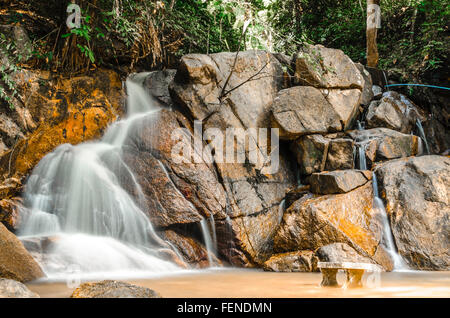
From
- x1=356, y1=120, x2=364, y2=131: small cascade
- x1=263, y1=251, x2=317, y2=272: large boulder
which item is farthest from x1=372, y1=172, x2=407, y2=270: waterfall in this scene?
x1=356, y1=120, x2=364, y2=131: small cascade

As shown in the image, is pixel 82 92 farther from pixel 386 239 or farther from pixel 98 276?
pixel 386 239

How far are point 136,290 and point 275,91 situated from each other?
5503 mm

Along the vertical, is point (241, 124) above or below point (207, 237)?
above

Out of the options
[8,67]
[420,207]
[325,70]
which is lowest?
[420,207]

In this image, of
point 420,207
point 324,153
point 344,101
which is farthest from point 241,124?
point 420,207

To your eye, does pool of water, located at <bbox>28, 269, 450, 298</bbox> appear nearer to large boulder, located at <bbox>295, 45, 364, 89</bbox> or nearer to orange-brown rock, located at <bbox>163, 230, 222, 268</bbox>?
orange-brown rock, located at <bbox>163, 230, 222, 268</bbox>

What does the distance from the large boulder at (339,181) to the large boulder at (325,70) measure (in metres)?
2.09

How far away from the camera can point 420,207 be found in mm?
5469

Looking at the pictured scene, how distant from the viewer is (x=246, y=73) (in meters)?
7.15

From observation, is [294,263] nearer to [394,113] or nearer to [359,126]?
[359,126]

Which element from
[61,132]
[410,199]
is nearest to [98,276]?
[61,132]

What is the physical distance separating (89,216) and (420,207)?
16.7 feet

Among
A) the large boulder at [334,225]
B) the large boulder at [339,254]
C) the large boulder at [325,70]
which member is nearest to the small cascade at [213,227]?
the large boulder at [334,225]
